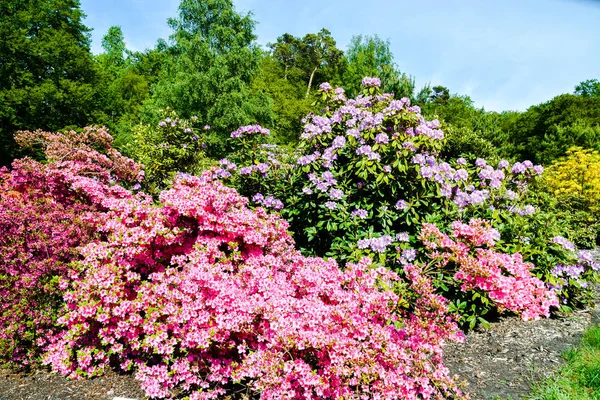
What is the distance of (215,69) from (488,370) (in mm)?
17017

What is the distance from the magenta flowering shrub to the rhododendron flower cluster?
15.5 inches

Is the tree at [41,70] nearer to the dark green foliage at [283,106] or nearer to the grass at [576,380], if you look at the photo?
the dark green foliage at [283,106]

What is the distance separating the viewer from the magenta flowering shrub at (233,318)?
238cm

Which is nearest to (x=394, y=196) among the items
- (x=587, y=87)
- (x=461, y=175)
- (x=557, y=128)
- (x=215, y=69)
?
(x=461, y=175)

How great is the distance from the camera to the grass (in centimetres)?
263

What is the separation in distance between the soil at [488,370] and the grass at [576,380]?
0.08 m

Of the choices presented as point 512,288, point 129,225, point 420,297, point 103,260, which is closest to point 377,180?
point 420,297

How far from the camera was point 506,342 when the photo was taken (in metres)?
3.57

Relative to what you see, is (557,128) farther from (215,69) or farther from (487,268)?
(487,268)

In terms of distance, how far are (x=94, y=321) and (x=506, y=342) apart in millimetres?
3942

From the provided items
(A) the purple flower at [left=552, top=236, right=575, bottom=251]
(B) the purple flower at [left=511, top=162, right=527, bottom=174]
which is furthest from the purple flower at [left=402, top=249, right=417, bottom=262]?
(B) the purple flower at [left=511, top=162, right=527, bottom=174]

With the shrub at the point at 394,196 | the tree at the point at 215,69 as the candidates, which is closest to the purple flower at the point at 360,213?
the shrub at the point at 394,196

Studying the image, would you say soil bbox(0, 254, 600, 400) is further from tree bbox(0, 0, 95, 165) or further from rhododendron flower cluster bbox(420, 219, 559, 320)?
tree bbox(0, 0, 95, 165)

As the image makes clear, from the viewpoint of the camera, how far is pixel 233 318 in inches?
103
